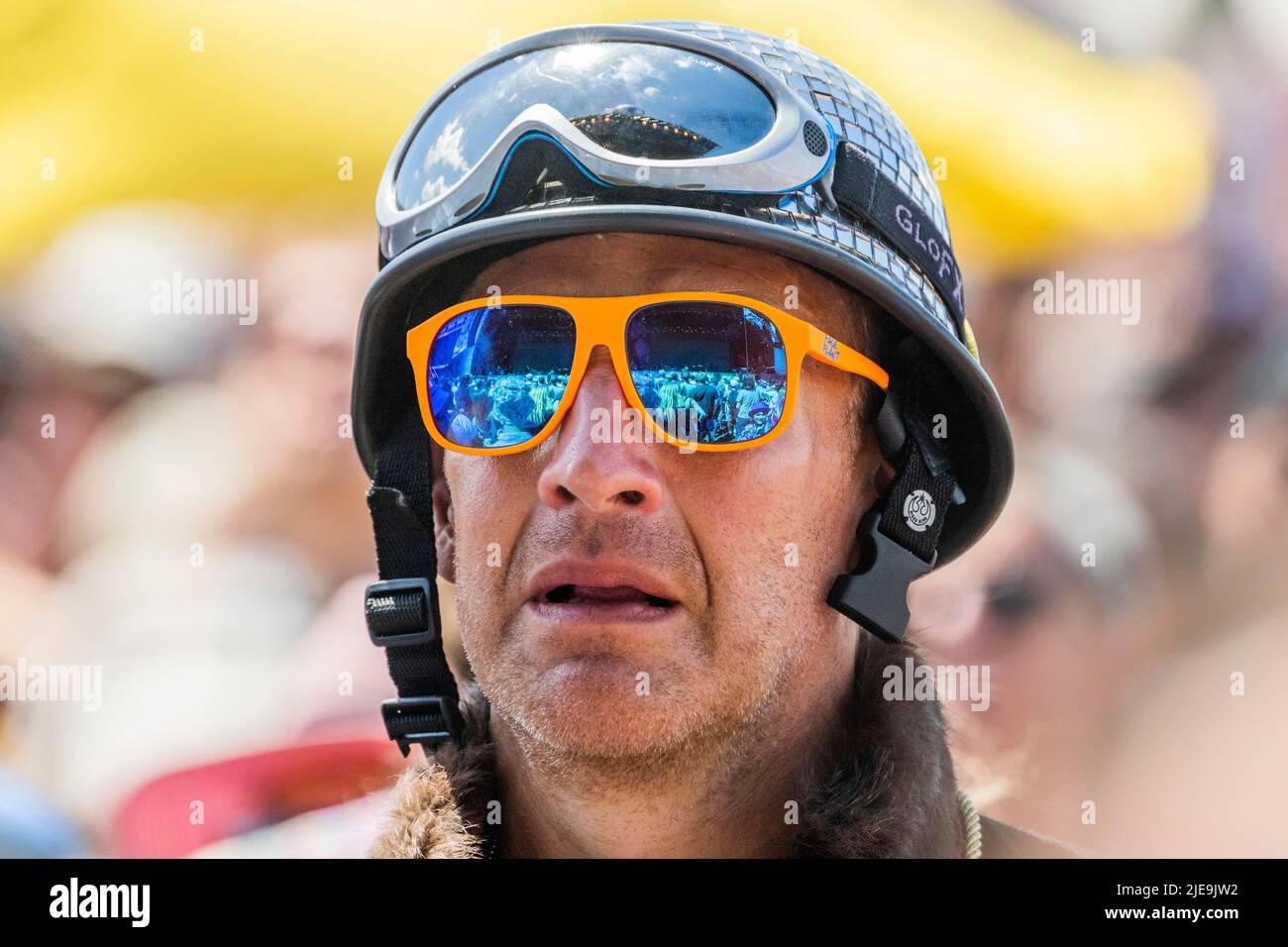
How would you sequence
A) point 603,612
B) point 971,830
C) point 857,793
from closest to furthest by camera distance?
point 603,612, point 857,793, point 971,830

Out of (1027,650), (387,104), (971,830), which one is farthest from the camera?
(387,104)

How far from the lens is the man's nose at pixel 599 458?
7.77 ft

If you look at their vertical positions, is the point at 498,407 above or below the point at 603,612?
above

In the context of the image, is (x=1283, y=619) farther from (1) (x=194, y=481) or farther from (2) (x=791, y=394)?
(1) (x=194, y=481)

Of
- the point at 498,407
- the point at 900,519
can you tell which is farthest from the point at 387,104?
the point at 900,519

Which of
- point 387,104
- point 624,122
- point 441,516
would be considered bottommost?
point 441,516

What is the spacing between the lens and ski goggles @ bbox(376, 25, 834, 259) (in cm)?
246

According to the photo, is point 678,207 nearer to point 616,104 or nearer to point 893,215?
point 616,104

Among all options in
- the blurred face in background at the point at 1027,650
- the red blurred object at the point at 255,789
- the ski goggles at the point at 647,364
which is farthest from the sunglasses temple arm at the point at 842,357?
the red blurred object at the point at 255,789

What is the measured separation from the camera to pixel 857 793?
2.49 m

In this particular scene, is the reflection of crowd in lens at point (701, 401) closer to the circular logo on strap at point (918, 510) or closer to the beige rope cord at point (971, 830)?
the circular logo on strap at point (918, 510)

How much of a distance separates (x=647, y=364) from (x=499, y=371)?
274 millimetres

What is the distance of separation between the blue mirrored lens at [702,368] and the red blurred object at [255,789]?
2119 mm
